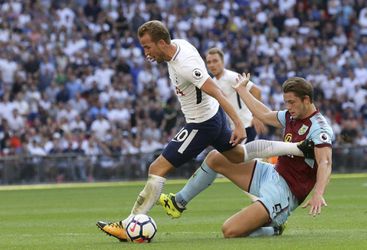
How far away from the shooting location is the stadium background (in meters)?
27.2

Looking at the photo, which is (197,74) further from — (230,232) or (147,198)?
(230,232)

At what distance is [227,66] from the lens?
31250 millimetres

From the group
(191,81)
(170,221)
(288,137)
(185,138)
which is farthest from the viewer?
(170,221)

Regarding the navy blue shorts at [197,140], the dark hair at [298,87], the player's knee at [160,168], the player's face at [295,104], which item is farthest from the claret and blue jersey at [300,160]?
the player's knee at [160,168]

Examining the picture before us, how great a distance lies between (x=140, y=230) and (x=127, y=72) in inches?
772

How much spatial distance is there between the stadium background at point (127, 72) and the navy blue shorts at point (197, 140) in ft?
49.6

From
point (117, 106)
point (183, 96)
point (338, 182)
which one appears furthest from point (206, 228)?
point (117, 106)

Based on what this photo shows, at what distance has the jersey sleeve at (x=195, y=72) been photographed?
11.0 metres

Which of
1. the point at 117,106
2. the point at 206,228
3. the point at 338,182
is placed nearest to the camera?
the point at 206,228

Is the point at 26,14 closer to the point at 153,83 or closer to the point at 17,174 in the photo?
the point at 153,83

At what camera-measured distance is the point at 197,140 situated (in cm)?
1150

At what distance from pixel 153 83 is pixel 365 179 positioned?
303 inches

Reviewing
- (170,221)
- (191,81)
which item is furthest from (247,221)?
(170,221)

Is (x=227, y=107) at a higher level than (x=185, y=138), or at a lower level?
higher
